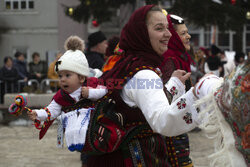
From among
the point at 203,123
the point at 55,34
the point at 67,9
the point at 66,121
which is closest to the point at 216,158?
the point at 203,123

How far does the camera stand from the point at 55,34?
27.1m

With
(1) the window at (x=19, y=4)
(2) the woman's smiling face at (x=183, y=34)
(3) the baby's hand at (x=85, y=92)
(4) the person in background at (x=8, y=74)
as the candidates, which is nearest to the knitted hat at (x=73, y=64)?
(3) the baby's hand at (x=85, y=92)

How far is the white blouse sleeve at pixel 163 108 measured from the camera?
2574mm

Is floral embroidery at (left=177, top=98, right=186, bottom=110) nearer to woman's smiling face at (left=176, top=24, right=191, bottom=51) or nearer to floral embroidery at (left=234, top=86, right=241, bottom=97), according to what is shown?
floral embroidery at (left=234, top=86, right=241, bottom=97)

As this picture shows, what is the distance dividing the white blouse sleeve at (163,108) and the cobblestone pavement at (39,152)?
4.05 m

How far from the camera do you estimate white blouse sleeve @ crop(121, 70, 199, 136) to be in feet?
8.45

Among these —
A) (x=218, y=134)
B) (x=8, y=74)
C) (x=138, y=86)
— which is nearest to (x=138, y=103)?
(x=138, y=86)

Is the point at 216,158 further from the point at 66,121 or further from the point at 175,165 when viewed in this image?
the point at 175,165

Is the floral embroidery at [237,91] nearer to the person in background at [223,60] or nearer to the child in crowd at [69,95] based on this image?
the child in crowd at [69,95]

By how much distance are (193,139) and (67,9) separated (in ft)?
33.7

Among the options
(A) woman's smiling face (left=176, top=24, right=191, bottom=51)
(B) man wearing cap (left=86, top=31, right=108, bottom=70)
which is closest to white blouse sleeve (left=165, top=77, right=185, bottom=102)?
(A) woman's smiling face (left=176, top=24, right=191, bottom=51)

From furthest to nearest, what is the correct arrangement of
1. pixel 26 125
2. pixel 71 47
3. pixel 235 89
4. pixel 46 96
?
pixel 46 96 → pixel 26 125 → pixel 71 47 → pixel 235 89

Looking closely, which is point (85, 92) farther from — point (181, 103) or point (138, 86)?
point (181, 103)

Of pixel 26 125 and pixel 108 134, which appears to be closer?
pixel 108 134
